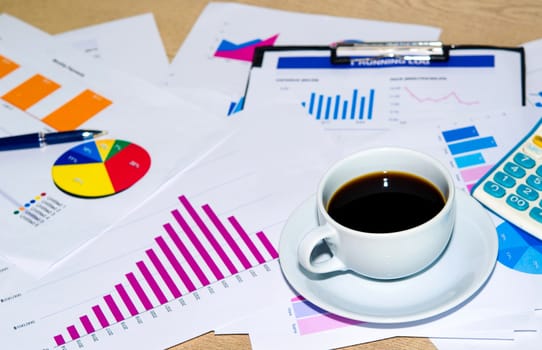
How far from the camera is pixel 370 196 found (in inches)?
22.6

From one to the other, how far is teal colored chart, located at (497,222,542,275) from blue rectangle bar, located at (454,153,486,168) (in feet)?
0.27

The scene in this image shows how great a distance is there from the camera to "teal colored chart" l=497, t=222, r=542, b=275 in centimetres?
57

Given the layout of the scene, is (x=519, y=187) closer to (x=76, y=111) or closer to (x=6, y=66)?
(x=76, y=111)

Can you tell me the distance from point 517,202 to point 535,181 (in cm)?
3

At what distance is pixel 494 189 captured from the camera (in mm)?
621

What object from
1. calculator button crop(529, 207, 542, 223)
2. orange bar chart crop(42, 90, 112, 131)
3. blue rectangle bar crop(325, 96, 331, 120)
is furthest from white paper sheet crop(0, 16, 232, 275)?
calculator button crop(529, 207, 542, 223)

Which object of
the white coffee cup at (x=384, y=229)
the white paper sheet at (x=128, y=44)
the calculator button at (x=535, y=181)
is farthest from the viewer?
the white paper sheet at (x=128, y=44)

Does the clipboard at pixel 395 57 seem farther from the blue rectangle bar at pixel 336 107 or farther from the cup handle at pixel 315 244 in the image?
the cup handle at pixel 315 244

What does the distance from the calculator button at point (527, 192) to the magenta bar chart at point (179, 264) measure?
0.69 feet

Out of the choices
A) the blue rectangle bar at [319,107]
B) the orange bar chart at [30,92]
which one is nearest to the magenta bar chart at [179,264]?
the blue rectangle bar at [319,107]

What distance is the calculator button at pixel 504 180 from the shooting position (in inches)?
24.5

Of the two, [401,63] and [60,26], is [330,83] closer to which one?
[401,63]

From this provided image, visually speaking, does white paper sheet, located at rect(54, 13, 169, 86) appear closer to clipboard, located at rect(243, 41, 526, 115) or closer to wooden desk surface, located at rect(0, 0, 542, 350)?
wooden desk surface, located at rect(0, 0, 542, 350)

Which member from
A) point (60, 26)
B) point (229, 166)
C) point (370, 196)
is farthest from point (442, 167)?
point (60, 26)
